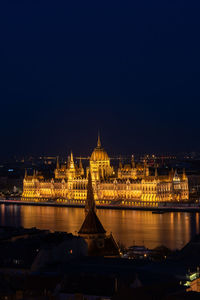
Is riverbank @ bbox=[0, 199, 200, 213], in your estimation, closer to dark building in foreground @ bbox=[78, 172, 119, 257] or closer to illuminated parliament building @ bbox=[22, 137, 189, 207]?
illuminated parliament building @ bbox=[22, 137, 189, 207]

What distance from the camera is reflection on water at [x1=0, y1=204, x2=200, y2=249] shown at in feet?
108

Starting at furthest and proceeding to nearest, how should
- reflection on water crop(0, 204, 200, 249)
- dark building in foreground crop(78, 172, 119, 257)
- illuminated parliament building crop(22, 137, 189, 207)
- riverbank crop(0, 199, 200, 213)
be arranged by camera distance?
illuminated parliament building crop(22, 137, 189, 207), riverbank crop(0, 199, 200, 213), reflection on water crop(0, 204, 200, 249), dark building in foreground crop(78, 172, 119, 257)

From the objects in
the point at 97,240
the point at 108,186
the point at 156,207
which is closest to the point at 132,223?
the point at 156,207

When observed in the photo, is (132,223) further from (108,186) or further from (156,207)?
(108,186)

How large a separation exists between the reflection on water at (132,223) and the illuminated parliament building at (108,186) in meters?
6.97

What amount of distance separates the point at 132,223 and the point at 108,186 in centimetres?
2344

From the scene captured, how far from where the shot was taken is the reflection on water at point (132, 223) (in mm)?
33062

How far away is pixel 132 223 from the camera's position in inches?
1665

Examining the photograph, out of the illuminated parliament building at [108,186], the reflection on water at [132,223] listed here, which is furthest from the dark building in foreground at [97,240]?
the illuminated parliament building at [108,186]

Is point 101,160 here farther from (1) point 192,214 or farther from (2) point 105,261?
(2) point 105,261

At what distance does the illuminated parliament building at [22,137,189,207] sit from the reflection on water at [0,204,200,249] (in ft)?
22.9

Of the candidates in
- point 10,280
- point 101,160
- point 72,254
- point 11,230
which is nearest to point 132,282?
point 10,280

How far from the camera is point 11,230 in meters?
25.4

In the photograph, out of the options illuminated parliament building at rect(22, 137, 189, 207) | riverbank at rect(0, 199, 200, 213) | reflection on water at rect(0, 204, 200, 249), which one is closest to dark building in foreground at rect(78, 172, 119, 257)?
reflection on water at rect(0, 204, 200, 249)
